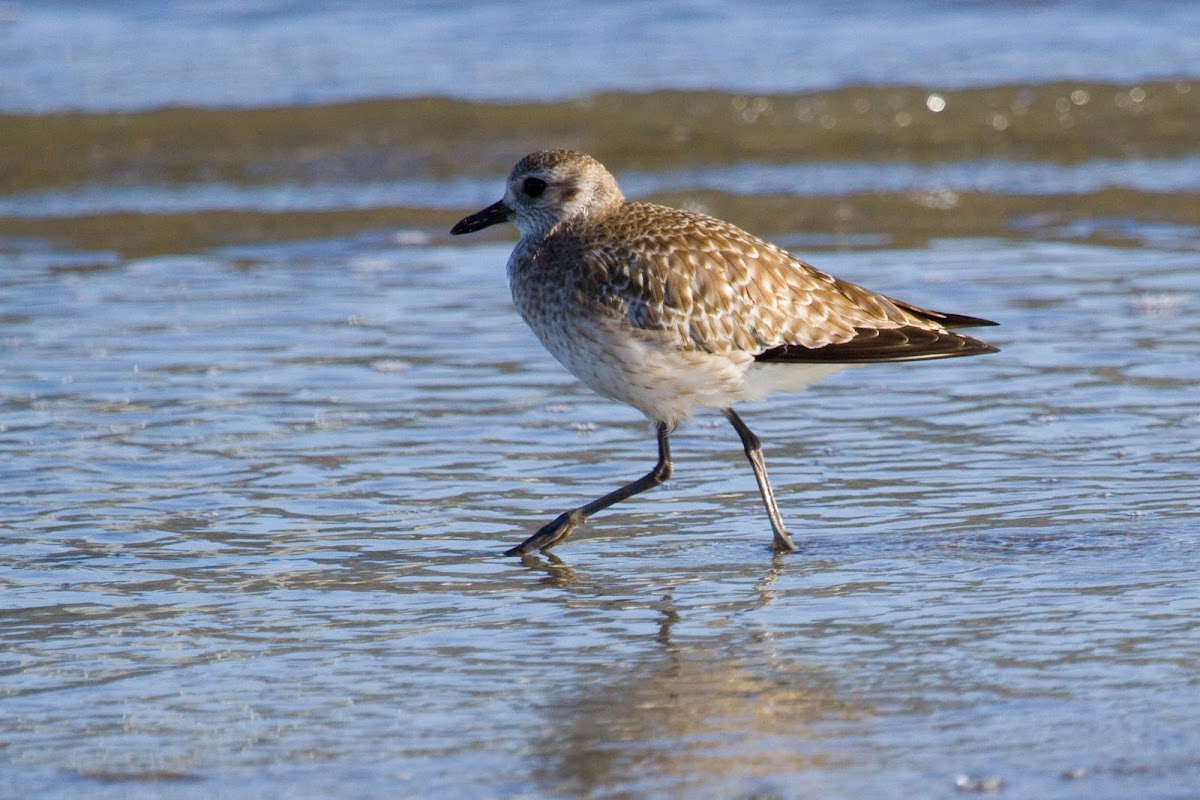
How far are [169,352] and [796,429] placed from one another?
3.07m

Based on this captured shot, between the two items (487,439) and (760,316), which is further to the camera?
(487,439)

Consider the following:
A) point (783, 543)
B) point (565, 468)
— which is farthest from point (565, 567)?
point (565, 468)

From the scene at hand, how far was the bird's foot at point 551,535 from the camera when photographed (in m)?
5.67

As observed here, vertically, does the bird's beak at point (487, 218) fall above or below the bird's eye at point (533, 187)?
below

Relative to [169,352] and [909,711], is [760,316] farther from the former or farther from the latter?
[169,352]

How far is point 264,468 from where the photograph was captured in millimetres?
6594

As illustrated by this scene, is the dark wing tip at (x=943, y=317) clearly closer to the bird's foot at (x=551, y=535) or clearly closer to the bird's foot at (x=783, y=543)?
the bird's foot at (x=783, y=543)

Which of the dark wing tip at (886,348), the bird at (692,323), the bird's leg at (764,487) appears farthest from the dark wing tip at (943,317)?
the bird's leg at (764,487)

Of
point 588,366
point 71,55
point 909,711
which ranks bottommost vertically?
point 909,711

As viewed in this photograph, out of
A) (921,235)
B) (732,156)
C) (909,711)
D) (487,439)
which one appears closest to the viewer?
(909,711)

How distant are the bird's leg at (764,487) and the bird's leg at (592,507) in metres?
0.24

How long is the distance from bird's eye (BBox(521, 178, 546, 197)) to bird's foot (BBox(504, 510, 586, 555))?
49.1 inches

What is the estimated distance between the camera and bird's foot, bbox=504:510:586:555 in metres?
5.67

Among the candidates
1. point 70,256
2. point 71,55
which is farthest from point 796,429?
point 71,55
